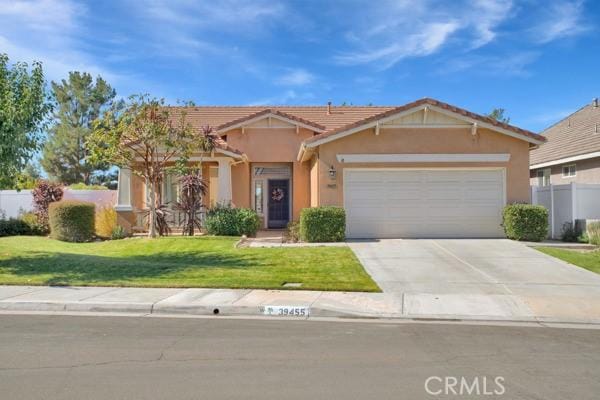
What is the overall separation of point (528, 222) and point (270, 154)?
10.6m

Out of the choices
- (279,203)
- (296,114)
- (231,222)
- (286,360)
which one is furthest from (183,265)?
(296,114)

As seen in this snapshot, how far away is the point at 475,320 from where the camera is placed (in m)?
9.05

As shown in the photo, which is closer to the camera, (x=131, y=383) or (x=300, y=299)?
(x=131, y=383)

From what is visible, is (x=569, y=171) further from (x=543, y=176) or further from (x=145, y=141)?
(x=145, y=141)

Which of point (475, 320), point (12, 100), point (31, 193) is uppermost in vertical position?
point (12, 100)

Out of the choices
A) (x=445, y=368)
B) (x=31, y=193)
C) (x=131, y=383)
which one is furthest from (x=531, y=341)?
(x=31, y=193)

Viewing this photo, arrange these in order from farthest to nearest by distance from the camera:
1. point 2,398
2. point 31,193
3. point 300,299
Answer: point 31,193 < point 300,299 < point 2,398

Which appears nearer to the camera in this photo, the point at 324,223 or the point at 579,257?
the point at 579,257

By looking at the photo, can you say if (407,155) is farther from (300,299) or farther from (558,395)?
(558,395)

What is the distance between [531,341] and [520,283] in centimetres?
446

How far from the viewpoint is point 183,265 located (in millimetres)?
14078

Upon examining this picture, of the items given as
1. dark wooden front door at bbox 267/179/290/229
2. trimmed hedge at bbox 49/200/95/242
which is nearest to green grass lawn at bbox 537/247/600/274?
dark wooden front door at bbox 267/179/290/229

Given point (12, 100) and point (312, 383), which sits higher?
point (12, 100)

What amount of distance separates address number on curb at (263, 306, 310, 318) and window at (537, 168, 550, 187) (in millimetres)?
21336
